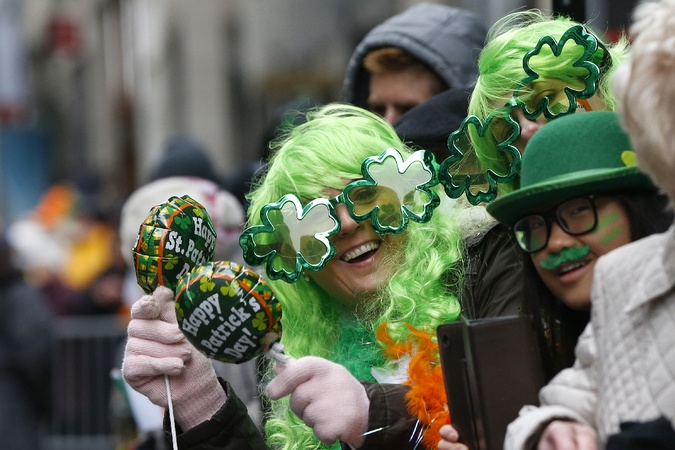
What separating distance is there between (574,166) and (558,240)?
0.44ft

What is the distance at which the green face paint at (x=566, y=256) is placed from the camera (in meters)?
2.35

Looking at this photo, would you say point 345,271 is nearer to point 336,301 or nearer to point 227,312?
point 336,301

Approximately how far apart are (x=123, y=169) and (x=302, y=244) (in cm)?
1810

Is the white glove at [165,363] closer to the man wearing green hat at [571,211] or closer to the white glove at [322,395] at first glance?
the white glove at [322,395]

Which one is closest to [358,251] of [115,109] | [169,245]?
[169,245]

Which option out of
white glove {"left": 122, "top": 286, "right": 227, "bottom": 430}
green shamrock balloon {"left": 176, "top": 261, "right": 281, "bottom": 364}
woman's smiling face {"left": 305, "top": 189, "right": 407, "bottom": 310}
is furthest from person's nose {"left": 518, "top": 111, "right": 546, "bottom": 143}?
white glove {"left": 122, "top": 286, "right": 227, "bottom": 430}

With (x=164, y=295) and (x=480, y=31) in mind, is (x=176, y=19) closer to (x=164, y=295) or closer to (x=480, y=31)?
(x=480, y=31)

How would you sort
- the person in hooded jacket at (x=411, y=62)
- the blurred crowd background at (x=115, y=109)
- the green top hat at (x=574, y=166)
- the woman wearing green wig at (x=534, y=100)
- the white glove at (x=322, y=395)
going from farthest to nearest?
the blurred crowd background at (x=115, y=109) < the person in hooded jacket at (x=411, y=62) < the woman wearing green wig at (x=534, y=100) < the white glove at (x=322, y=395) < the green top hat at (x=574, y=166)

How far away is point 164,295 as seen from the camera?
2.89 meters

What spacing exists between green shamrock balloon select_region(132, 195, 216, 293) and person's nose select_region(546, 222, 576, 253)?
884 mm

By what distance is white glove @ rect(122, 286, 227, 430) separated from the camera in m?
2.87

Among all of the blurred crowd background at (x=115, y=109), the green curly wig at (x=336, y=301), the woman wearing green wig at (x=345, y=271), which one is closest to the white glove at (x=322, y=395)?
the woman wearing green wig at (x=345, y=271)

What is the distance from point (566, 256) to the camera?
2.36m

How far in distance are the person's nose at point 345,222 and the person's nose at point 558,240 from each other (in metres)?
0.65
